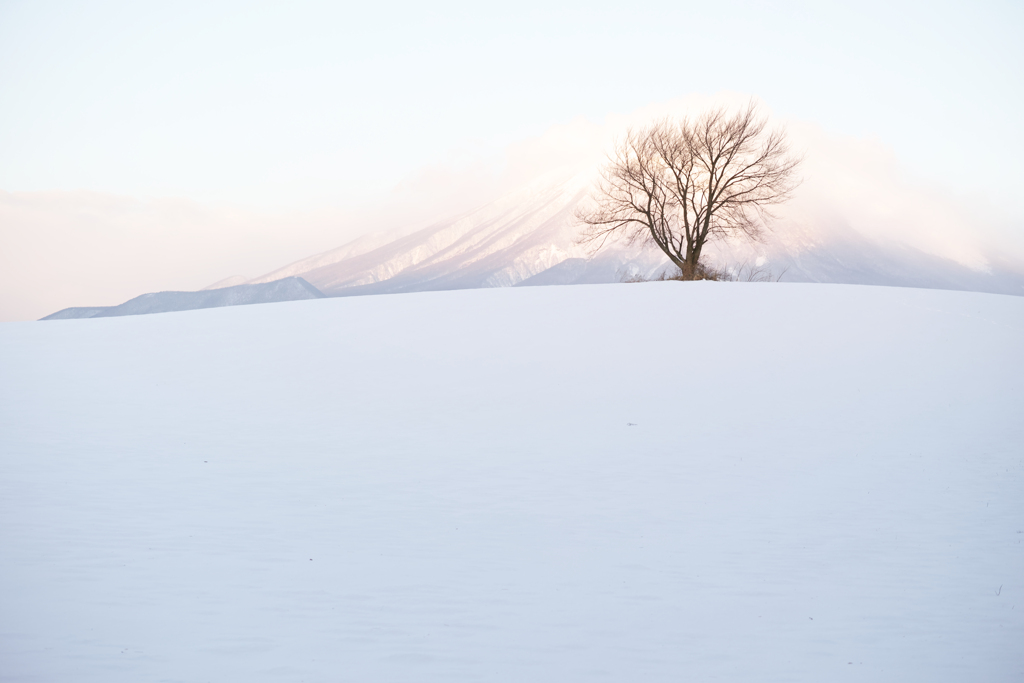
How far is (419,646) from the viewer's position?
199 inches

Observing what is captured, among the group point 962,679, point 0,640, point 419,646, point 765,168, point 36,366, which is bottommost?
point 962,679

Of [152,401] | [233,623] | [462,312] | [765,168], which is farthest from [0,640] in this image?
[765,168]

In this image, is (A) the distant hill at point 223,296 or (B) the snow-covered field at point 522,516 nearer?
(B) the snow-covered field at point 522,516

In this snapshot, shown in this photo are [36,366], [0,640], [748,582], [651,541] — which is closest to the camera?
[0,640]

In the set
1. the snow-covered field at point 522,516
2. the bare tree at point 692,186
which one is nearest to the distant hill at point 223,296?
the bare tree at point 692,186

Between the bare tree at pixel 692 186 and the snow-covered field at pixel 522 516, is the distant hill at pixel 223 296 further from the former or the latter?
the snow-covered field at pixel 522 516

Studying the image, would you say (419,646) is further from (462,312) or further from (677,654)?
(462,312)

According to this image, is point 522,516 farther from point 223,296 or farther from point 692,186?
point 223,296

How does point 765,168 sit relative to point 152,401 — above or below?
above

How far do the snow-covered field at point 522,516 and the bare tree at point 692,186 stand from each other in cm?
1486

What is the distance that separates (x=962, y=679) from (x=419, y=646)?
3728 millimetres

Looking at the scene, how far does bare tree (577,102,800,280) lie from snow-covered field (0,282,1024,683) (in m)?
14.9

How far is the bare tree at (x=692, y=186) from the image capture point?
32.3 metres

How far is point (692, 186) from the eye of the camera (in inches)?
1284
